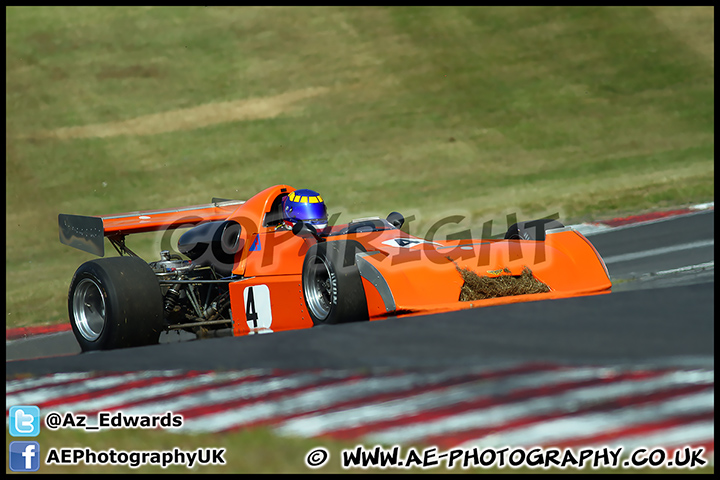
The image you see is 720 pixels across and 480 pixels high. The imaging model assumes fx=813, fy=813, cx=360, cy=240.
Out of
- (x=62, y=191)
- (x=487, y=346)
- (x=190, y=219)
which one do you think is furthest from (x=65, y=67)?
(x=487, y=346)

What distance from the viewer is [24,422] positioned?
5078 millimetres

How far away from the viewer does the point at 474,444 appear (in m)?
3.96

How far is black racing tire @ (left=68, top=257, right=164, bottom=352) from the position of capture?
6.55 meters

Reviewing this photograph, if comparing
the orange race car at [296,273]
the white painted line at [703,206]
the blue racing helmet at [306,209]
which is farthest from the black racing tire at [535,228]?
the white painted line at [703,206]

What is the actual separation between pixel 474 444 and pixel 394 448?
1.33ft

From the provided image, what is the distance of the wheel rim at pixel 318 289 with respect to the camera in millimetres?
6184

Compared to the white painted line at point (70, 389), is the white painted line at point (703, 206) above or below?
above

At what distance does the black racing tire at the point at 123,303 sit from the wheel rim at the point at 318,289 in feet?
4.44

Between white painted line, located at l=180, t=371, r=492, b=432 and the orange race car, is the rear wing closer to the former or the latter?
the orange race car

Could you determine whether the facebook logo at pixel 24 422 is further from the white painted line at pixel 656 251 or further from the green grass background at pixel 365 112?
the white painted line at pixel 656 251

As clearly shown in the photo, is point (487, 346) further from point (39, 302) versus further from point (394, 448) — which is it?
point (39, 302)

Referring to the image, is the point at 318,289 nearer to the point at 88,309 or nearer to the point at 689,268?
the point at 88,309

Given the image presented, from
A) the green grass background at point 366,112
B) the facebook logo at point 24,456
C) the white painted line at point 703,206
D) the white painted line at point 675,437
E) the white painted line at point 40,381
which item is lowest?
A: the facebook logo at point 24,456

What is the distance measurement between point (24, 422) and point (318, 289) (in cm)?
228
